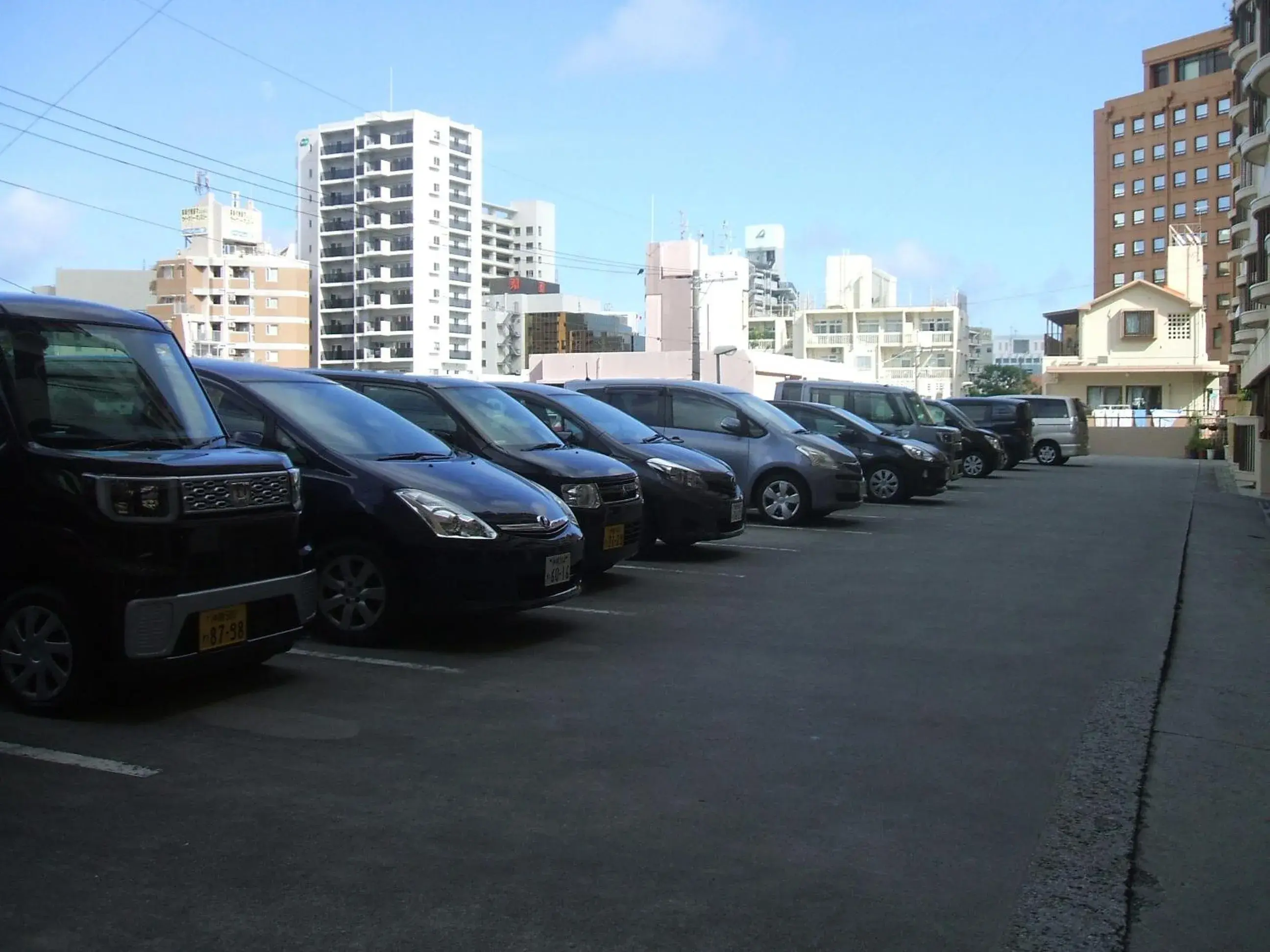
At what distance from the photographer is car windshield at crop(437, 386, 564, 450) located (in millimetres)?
→ 9562

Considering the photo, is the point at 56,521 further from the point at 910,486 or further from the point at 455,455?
the point at 910,486

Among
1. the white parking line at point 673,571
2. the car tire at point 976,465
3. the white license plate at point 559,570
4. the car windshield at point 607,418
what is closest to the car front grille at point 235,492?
the white license plate at point 559,570

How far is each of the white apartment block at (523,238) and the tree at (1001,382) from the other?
53.1 meters

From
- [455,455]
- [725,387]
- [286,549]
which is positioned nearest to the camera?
[286,549]

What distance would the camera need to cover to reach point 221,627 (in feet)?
18.7

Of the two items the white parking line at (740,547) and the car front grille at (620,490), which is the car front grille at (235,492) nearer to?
the car front grille at (620,490)

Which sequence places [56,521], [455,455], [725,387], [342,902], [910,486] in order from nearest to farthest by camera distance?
[342,902] < [56,521] < [455,455] < [725,387] < [910,486]

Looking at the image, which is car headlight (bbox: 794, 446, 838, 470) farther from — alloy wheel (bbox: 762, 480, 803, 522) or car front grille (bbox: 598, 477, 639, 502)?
car front grille (bbox: 598, 477, 639, 502)

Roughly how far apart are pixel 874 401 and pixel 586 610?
13645 mm

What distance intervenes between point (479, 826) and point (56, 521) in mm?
2558

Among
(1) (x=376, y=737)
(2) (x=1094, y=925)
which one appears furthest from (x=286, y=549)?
(2) (x=1094, y=925)

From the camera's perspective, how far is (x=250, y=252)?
300 ft

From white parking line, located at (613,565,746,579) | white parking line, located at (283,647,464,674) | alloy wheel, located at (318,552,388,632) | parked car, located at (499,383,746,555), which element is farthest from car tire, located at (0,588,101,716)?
white parking line, located at (613,565,746,579)

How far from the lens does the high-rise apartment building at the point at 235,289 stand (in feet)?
285
